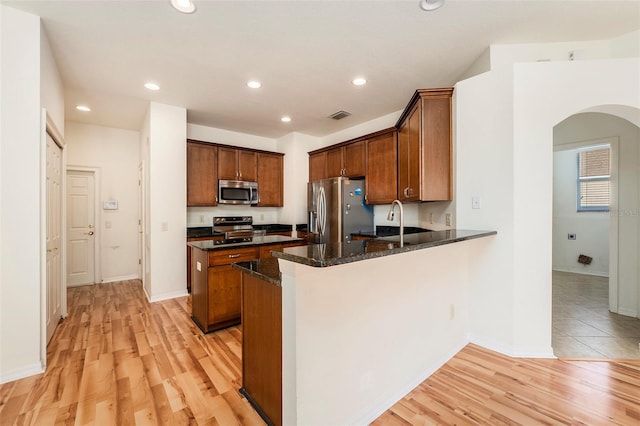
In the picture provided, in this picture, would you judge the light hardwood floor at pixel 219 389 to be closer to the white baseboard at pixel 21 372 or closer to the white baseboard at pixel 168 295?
the white baseboard at pixel 21 372

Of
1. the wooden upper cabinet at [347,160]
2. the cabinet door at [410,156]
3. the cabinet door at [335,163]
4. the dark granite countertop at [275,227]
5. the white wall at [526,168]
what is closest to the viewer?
the white wall at [526,168]

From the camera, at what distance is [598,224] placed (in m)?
5.08

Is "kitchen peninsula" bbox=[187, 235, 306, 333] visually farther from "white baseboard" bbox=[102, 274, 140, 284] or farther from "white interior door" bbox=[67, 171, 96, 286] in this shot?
"white interior door" bbox=[67, 171, 96, 286]

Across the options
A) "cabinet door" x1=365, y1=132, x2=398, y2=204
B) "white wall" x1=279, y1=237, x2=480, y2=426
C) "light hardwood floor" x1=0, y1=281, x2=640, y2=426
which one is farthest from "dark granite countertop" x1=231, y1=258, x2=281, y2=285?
"cabinet door" x1=365, y1=132, x2=398, y2=204

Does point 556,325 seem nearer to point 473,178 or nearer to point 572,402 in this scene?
point 572,402

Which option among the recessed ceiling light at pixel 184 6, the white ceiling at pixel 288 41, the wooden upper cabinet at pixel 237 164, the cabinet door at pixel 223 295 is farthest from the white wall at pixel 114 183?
the recessed ceiling light at pixel 184 6

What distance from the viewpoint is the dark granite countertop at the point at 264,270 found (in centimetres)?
151

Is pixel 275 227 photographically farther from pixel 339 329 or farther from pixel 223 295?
pixel 339 329

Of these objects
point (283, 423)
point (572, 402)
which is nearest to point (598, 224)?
point (572, 402)

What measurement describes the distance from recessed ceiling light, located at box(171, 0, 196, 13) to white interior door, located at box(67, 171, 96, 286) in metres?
4.05

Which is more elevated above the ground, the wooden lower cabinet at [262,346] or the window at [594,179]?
the window at [594,179]

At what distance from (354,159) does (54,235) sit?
3941 mm

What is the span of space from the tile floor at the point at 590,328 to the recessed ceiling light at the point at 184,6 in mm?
4026

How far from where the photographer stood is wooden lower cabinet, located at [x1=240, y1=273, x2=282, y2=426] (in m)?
1.50
